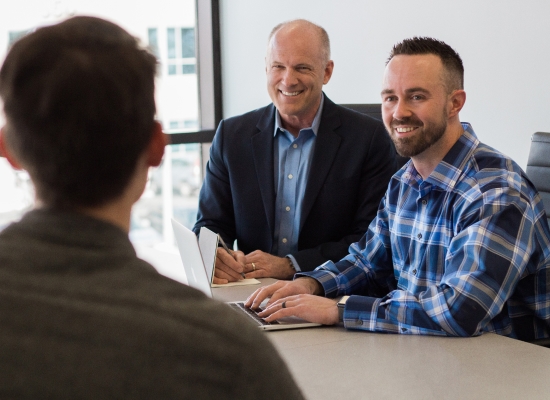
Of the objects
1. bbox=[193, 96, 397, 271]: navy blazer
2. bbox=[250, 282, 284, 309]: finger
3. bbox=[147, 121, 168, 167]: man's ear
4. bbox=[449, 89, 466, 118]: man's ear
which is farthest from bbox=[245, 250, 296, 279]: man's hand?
bbox=[147, 121, 168, 167]: man's ear

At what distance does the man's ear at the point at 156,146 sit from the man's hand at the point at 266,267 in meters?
1.61

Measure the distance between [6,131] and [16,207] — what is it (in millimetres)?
4146

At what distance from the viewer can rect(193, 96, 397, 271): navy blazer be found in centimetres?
260

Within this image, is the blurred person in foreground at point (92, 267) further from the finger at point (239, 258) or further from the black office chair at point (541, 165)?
the black office chair at point (541, 165)

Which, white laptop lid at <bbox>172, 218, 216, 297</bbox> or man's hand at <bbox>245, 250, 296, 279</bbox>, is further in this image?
man's hand at <bbox>245, 250, 296, 279</bbox>

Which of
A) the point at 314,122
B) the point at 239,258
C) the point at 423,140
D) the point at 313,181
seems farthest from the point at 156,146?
the point at 314,122

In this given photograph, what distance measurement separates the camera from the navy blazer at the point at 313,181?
2602 millimetres

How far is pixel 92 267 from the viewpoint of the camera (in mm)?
612

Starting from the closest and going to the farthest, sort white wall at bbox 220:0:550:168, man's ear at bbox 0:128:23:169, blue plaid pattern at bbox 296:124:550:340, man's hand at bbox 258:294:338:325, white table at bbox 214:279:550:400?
man's ear at bbox 0:128:23:169 → white table at bbox 214:279:550:400 → blue plaid pattern at bbox 296:124:550:340 → man's hand at bbox 258:294:338:325 → white wall at bbox 220:0:550:168

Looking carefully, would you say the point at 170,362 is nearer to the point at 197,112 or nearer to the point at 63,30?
the point at 63,30

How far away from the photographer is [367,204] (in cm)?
258

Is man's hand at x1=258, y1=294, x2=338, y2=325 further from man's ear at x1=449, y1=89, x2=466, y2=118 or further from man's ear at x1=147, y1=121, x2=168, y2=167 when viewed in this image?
man's ear at x1=147, y1=121, x2=168, y2=167

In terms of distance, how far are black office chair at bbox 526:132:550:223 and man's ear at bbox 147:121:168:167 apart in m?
1.79

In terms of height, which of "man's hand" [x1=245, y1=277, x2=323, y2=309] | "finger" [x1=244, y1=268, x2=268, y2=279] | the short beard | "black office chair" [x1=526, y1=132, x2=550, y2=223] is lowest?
"finger" [x1=244, y1=268, x2=268, y2=279]
